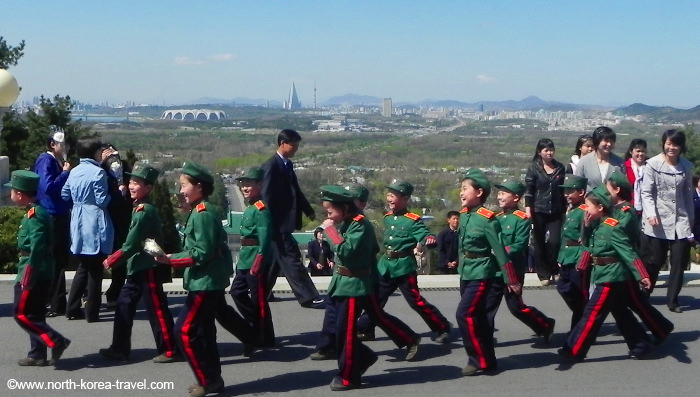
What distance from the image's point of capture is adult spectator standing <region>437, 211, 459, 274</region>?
36.2 feet

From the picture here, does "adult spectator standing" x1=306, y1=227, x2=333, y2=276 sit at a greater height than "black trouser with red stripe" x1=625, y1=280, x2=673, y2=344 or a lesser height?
lesser

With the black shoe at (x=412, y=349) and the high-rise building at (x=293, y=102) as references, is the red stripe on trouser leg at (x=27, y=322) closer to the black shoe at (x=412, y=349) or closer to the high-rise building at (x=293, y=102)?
the black shoe at (x=412, y=349)

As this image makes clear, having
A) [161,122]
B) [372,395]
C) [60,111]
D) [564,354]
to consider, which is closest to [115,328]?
[372,395]

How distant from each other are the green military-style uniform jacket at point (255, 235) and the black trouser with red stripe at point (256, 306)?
123 millimetres

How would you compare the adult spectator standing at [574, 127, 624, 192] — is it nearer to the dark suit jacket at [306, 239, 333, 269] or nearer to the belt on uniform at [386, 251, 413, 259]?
the belt on uniform at [386, 251, 413, 259]

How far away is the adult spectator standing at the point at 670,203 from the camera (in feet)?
27.7

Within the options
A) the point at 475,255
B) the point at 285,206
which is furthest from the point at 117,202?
the point at 475,255

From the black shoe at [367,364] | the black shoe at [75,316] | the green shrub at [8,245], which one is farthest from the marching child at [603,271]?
the green shrub at [8,245]

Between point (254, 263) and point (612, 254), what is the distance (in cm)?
263

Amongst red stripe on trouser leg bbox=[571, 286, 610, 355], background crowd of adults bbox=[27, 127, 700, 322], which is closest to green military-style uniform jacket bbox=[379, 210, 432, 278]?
background crowd of adults bbox=[27, 127, 700, 322]

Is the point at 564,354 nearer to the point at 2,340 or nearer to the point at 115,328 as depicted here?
the point at 115,328

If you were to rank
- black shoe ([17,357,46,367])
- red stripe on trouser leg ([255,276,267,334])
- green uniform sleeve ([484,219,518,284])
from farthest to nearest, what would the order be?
1. red stripe on trouser leg ([255,276,267,334])
2. black shoe ([17,357,46,367])
3. green uniform sleeve ([484,219,518,284])

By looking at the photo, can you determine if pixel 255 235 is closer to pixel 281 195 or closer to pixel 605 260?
pixel 281 195

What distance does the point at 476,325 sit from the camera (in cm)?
653
